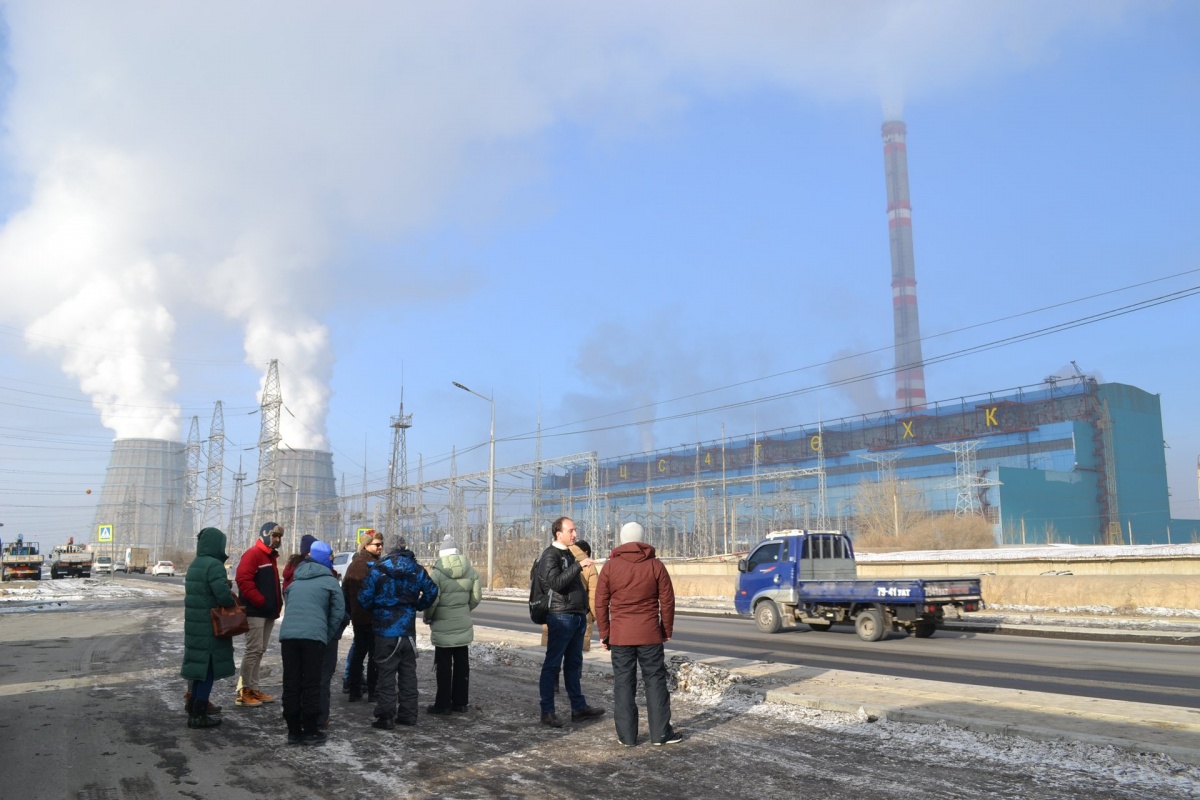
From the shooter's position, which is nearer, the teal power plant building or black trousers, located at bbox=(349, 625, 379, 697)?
black trousers, located at bbox=(349, 625, 379, 697)

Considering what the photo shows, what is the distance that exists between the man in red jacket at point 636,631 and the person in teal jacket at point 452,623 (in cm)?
155

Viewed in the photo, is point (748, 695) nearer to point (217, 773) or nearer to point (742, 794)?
point (742, 794)

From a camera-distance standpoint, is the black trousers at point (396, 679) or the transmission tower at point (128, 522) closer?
the black trousers at point (396, 679)

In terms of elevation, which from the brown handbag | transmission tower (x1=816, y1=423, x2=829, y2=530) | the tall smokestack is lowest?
the brown handbag

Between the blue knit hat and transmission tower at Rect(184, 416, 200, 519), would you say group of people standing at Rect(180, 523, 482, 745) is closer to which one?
the blue knit hat

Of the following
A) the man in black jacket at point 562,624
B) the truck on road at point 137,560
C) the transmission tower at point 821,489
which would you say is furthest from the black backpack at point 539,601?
the truck on road at point 137,560

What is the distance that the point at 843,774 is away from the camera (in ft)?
21.0

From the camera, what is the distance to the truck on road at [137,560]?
3728 inches

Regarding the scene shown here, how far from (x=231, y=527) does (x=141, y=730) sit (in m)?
92.4

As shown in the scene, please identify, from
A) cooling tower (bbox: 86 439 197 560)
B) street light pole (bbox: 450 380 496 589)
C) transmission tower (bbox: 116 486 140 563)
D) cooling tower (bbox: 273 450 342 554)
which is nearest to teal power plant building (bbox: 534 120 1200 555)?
Answer: street light pole (bbox: 450 380 496 589)

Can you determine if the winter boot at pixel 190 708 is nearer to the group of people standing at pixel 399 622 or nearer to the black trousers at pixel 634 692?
the group of people standing at pixel 399 622

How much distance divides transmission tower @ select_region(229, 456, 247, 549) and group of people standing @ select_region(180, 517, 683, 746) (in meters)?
86.4

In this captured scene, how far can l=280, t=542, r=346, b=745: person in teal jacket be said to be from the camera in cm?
745

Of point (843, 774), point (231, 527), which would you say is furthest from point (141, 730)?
point (231, 527)
